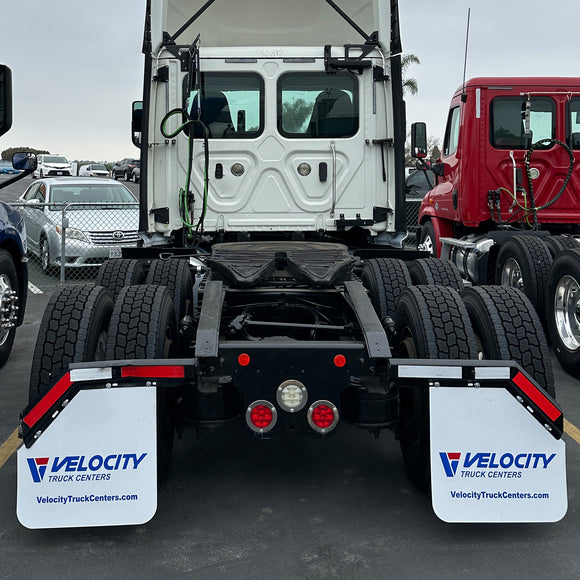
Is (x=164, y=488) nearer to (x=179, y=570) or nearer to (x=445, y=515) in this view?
(x=179, y=570)

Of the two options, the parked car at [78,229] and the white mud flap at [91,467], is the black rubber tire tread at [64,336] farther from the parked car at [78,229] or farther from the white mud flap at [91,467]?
the parked car at [78,229]

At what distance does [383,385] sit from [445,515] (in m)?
0.66

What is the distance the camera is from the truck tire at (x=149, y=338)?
378cm

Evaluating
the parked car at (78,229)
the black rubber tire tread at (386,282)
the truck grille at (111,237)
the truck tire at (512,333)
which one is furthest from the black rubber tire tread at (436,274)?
the truck grille at (111,237)

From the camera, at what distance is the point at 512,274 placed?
26.9 ft

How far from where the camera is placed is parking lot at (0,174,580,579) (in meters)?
3.20

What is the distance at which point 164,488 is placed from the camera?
4023 mm

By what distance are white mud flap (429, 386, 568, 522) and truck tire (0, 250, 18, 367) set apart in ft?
14.8

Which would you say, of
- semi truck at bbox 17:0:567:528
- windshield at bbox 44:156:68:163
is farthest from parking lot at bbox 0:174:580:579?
windshield at bbox 44:156:68:163

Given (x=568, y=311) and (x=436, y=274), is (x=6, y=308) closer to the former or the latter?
(x=436, y=274)

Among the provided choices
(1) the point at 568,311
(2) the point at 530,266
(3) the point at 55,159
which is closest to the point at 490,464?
(1) the point at 568,311

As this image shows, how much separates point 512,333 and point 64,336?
7.56 ft

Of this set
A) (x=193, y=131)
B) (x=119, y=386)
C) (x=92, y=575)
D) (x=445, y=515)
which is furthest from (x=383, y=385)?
(x=193, y=131)

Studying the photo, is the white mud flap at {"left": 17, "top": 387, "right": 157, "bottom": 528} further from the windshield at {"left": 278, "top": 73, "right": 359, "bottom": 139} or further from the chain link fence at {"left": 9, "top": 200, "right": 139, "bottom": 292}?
the chain link fence at {"left": 9, "top": 200, "right": 139, "bottom": 292}
